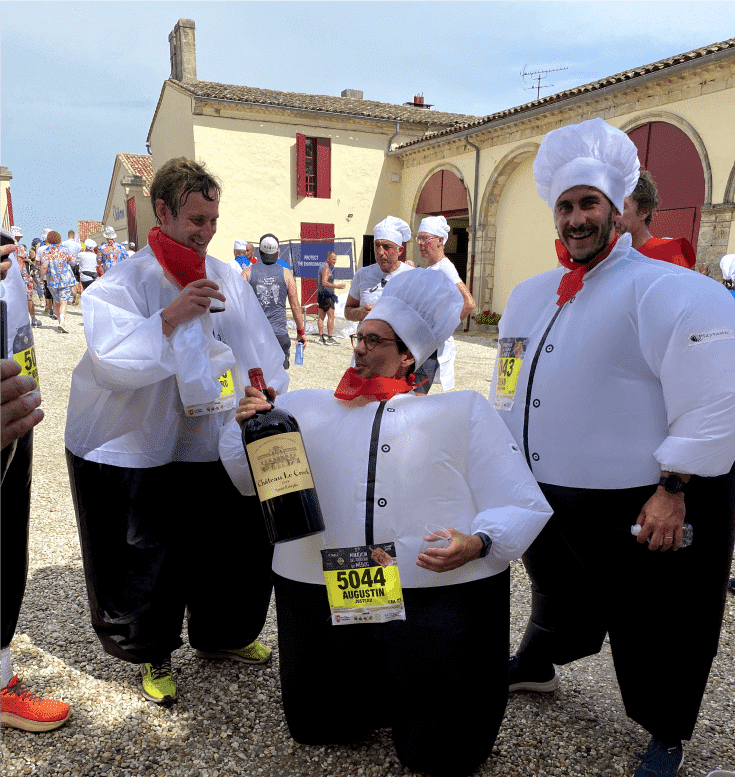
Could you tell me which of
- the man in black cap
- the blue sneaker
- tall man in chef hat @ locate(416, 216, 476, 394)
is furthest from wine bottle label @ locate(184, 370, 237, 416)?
the man in black cap

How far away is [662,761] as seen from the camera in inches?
79.5

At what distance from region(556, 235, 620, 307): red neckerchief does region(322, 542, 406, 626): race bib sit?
0.94 m

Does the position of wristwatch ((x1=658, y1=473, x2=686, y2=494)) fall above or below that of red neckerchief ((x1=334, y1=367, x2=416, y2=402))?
below

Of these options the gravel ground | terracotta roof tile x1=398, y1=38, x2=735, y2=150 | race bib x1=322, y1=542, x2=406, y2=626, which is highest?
terracotta roof tile x1=398, y1=38, x2=735, y2=150

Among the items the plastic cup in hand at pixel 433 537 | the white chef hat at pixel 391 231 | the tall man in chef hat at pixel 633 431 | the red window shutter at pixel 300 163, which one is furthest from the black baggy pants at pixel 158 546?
the red window shutter at pixel 300 163

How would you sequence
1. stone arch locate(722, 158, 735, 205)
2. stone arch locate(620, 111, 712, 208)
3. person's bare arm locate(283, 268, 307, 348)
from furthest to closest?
stone arch locate(620, 111, 712, 208), stone arch locate(722, 158, 735, 205), person's bare arm locate(283, 268, 307, 348)

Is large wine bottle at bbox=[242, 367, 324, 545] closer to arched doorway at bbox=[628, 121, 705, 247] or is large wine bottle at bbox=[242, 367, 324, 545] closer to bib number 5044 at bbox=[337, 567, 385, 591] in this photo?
bib number 5044 at bbox=[337, 567, 385, 591]

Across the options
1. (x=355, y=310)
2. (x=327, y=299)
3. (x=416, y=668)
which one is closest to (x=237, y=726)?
(x=416, y=668)

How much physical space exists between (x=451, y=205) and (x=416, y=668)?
17533 millimetres

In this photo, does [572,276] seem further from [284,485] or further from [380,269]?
[380,269]

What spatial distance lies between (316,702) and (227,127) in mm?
19497

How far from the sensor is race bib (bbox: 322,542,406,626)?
1.82m

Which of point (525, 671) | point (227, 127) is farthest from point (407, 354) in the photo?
point (227, 127)

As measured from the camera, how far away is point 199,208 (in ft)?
7.29
